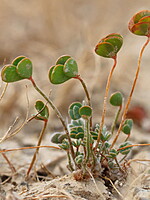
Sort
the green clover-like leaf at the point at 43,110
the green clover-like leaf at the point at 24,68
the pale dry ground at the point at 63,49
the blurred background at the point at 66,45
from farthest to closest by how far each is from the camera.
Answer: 1. the blurred background at the point at 66,45
2. the pale dry ground at the point at 63,49
3. the green clover-like leaf at the point at 43,110
4. the green clover-like leaf at the point at 24,68

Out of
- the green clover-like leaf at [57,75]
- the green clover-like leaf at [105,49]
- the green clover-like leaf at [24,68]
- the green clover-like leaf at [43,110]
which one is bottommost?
the green clover-like leaf at [43,110]

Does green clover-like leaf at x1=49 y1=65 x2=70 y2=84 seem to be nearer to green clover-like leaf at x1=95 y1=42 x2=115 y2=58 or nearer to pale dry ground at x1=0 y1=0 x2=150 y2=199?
green clover-like leaf at x1=95 y1=42 x2=115 y2=58

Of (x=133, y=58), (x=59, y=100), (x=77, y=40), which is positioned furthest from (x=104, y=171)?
(x=77, y=40)

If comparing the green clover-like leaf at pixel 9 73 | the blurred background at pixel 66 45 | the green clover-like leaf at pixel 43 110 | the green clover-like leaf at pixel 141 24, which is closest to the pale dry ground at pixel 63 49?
the blurred background at pixel 66 45

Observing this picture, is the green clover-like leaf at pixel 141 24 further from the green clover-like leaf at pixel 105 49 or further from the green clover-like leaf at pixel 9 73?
the green clover-like leaf at pixel 9 73

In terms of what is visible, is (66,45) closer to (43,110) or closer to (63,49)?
(63,49)

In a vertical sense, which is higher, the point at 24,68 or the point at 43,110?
the point at 24,68

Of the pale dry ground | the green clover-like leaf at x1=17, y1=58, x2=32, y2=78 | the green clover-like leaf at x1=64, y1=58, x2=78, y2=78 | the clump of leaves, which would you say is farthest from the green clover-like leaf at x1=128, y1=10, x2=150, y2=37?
the pale dry ground

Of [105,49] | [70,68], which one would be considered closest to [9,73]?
[70,68]
